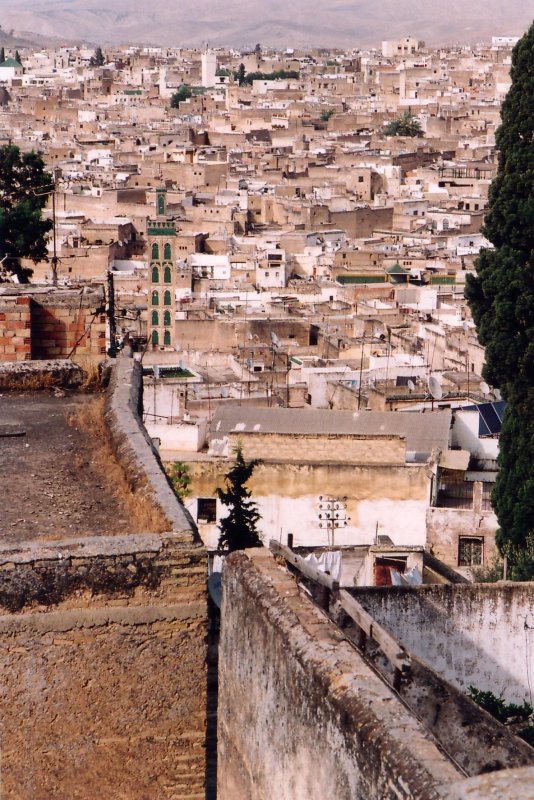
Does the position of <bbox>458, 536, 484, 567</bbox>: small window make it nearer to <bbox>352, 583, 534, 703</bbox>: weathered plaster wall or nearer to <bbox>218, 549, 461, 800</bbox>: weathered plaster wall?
<bbox>352, 583, 534, 703</bbox>: weathered plaster wall

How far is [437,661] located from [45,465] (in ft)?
5.96

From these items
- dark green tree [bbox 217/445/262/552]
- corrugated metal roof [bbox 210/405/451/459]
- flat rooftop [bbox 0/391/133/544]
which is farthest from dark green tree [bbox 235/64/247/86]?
flat rooftop [bbox 0/391/133/544]

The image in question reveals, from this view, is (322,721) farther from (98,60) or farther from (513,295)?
(98,60)

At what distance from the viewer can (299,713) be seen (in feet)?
10.4

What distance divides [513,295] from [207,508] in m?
2.89

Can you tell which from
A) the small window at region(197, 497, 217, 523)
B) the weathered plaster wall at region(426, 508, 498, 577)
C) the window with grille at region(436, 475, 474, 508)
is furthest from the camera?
the window with grille at region(436, 475, 474, 508)

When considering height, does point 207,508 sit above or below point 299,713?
below

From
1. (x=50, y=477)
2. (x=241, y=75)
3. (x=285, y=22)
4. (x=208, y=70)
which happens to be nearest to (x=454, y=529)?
(x=50, y=477)

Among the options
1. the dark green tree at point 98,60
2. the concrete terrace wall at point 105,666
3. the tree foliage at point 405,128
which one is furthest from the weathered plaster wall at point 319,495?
the dark green tree at point 98,60

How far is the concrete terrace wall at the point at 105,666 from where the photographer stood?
3453 millimetres

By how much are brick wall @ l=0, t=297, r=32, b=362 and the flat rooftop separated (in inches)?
36.2

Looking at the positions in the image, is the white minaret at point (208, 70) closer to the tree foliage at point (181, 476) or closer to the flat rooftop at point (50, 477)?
the tree foliage at point (181, 476)

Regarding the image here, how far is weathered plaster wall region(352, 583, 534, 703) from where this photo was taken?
5.55m

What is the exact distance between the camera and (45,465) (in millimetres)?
4348
